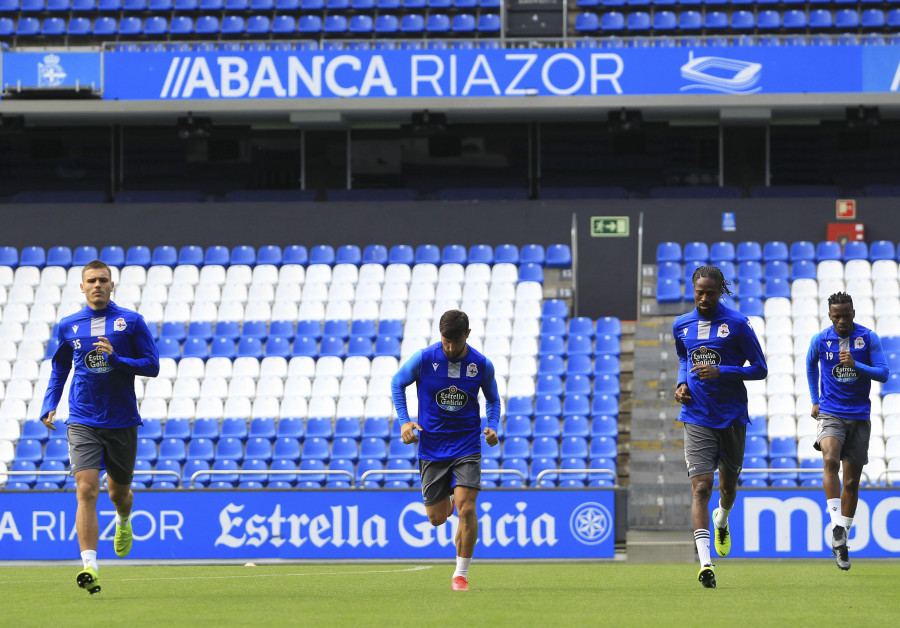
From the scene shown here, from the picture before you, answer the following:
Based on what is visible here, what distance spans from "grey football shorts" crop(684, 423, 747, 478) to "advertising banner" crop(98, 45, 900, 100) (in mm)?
14841

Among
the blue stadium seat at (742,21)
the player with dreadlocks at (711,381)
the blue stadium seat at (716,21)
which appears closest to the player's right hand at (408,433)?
the player with dreadlocks at (711,381)

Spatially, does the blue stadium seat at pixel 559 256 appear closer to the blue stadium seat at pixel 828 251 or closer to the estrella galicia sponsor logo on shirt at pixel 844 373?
the blue stadium seat at pixel 828 251

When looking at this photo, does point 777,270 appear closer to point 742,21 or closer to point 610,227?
point 610,227

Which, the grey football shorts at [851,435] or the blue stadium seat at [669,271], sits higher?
the blue stadium seat at [669,271]

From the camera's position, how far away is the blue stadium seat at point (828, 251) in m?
22.0

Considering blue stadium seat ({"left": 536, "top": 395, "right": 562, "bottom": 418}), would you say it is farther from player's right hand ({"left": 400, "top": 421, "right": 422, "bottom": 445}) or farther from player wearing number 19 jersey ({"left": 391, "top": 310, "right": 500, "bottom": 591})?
player's right hand ({"left": 400, "top": 421, "right": 422, "bottom": 445})

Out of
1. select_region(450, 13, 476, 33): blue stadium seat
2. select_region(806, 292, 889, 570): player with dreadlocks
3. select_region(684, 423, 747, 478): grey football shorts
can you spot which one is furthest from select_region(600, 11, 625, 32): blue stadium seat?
select_region(684, 423, 747, 478): grey football shorts

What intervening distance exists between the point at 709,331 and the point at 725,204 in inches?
579

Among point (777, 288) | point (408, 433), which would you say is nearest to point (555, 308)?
point (777, 288)

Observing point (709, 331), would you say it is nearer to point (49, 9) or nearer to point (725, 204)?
point (725, 204)

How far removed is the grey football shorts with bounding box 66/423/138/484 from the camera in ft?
28.5

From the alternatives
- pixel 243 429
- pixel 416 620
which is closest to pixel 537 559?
pixel 243 429

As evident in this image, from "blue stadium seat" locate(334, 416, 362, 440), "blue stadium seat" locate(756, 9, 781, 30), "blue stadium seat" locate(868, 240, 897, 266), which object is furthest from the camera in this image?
"blue stadium seat" locate(756, 9, 781, 30)

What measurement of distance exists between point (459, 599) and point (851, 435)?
401cm
